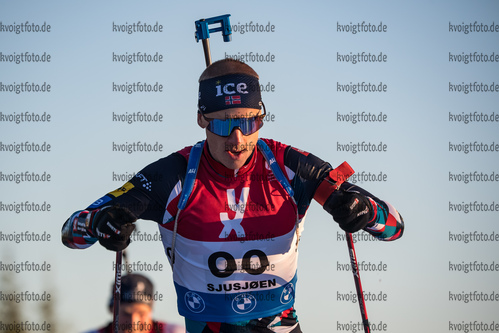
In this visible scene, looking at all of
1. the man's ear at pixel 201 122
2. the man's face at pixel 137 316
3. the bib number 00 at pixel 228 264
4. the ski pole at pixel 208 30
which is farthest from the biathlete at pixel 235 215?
the man's face at pixel 137 316

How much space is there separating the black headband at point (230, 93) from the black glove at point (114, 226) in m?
1.61

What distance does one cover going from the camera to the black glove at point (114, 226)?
277 inches

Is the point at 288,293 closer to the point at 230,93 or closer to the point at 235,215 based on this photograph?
the point at 235,215

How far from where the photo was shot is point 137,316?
10.3 m

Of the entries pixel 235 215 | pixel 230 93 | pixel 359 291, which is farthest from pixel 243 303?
pixel 230 93

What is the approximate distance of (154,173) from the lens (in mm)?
7660

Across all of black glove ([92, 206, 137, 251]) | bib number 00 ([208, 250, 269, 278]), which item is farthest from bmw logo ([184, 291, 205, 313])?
black glove ([92, 206, 137, 251])

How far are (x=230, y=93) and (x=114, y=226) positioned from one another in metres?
1.92

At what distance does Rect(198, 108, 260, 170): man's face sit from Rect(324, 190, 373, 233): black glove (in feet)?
3.22

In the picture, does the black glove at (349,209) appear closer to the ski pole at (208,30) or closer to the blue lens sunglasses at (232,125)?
the blue lens sunglasses at (232,125)

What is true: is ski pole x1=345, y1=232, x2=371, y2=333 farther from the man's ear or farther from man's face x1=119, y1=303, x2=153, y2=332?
man's face x1=119, y1=303, x2=153, y2=332

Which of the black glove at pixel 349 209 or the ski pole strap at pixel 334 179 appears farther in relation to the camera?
the ski pole strap at pixel 334 179

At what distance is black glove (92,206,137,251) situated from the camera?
23.1 ft

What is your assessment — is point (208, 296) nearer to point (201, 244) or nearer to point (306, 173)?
point (201, 244)
